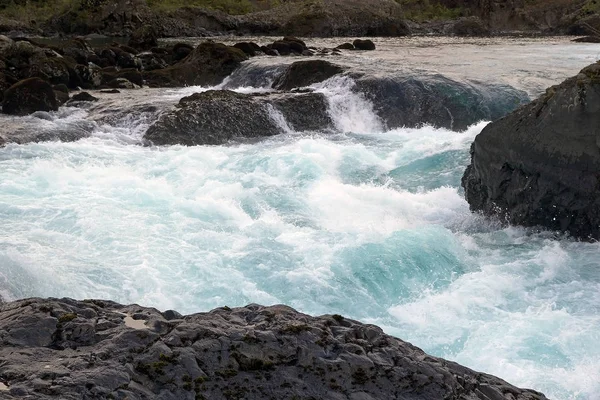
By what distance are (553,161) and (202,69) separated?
1342 centimetres

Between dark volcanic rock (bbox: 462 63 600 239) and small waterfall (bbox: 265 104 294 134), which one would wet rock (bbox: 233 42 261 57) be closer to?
small waterfall (bbox: 265 104 294 134)

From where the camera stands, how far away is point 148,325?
151 inches

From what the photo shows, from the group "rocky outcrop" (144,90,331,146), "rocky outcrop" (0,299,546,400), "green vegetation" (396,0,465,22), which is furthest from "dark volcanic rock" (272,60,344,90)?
"green vegetation" (396,0,465,22)

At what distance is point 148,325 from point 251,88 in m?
16.1

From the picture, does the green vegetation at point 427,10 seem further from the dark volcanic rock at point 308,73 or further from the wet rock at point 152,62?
the dark volcanic rock at point 308,73

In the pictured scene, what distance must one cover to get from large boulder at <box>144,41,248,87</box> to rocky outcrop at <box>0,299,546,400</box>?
1680 centimetres

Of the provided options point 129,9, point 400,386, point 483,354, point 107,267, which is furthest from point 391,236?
point 129,9

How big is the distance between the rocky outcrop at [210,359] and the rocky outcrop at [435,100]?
500 inches

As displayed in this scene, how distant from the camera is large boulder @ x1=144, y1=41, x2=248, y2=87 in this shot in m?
20.3

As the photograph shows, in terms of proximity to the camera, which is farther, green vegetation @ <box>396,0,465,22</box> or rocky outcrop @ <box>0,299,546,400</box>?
green vegetation @ <box>396,0,465,22</box>

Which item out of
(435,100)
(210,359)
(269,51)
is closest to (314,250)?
(210,359)

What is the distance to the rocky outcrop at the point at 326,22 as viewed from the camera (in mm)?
39500

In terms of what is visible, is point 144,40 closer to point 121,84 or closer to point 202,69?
point 202,69

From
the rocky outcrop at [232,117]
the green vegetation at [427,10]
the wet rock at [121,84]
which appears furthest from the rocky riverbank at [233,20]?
the rocky outcrop at [232,117]
